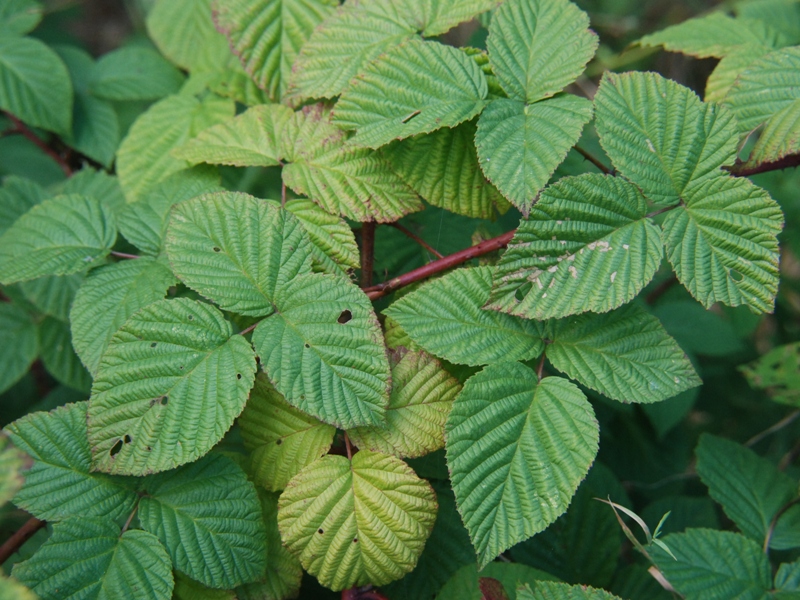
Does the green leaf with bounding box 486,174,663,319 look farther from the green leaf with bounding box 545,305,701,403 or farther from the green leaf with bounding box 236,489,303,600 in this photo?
the green leaf with bounding box 236,489,303,600

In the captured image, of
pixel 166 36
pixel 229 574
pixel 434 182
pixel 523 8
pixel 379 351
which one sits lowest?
pixel 229 574

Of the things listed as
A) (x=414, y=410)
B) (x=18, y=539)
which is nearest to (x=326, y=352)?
(x=414, y=410)

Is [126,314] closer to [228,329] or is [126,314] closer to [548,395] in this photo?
[228,329]

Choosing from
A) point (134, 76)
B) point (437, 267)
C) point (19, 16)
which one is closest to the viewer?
point (437, 267)

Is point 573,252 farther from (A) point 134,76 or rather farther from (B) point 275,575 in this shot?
(A) point 134,76

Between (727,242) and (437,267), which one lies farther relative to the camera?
(437,267)

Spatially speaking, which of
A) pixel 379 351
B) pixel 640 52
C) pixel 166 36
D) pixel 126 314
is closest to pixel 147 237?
pixel 126 314
